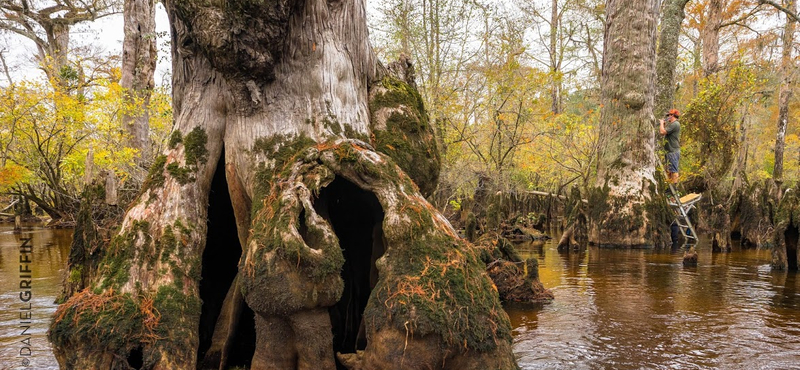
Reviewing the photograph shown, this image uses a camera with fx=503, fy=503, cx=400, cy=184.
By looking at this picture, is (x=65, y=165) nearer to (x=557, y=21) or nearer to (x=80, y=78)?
(x=80, y=78)

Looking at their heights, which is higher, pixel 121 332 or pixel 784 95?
pixel 784 95

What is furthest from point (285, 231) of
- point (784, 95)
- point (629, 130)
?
point (784, 95)

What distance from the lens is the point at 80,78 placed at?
16.0m

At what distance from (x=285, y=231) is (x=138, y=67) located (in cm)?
1359

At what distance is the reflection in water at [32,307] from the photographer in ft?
13.2

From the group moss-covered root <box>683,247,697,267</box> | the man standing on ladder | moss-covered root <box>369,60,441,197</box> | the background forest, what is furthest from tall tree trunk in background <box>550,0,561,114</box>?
moss-covered root <box>369,60,441,197</box>

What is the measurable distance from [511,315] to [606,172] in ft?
24.6

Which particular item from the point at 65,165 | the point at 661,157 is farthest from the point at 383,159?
the point at 65,165

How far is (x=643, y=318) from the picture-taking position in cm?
505

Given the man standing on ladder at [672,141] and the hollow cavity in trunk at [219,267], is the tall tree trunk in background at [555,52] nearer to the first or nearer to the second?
the man standing on ladder at [672,141]

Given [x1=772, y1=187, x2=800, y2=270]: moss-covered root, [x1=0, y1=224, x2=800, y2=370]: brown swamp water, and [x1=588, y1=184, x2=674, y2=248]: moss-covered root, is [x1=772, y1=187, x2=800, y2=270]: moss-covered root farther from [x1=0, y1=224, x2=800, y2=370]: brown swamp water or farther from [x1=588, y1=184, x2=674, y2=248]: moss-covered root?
[x1=588, y1=184, x2=674, y2=248]: moss-covered root

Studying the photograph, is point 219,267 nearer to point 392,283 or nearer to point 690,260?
point 392,283

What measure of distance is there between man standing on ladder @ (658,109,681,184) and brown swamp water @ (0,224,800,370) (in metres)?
3.77

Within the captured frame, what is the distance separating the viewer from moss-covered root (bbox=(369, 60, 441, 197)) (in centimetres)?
452
